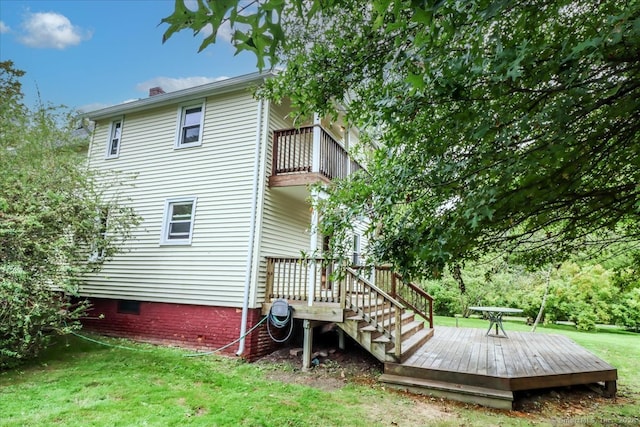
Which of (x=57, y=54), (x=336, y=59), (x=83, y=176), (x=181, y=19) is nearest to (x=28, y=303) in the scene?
(x=83, y=176)

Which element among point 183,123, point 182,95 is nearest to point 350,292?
point 183,123

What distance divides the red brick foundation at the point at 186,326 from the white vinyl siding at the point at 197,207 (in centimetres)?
23

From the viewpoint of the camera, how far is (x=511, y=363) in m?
6.68

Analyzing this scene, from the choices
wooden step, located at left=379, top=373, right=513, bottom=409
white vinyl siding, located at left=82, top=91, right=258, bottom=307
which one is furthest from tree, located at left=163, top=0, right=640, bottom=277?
white vinyl siding, located at left=82, top=91, right=258, bottom=307

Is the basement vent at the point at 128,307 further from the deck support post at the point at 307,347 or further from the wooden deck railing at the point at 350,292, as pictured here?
the deck support post at the point at 307,347

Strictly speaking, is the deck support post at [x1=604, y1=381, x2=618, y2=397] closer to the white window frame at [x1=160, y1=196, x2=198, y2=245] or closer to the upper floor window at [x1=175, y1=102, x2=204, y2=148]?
the white window frame at [x1=160, y1=196, x2=198, y2=245]

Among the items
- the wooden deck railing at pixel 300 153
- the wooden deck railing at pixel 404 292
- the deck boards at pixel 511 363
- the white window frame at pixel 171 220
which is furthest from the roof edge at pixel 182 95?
the deck boards at pixel 511 363

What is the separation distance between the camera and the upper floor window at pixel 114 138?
10.8m

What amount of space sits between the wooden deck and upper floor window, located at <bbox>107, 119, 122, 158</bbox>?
10.1 m

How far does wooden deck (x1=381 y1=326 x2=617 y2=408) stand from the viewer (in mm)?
5672

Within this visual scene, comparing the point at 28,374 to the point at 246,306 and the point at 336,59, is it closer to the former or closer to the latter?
the point at 246,306

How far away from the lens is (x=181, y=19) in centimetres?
125

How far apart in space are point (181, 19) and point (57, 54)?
27.0m

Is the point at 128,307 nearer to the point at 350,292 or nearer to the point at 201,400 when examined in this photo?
the point at 201,400
